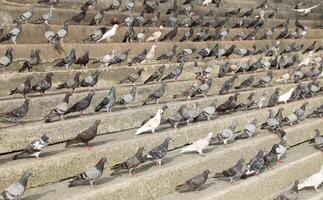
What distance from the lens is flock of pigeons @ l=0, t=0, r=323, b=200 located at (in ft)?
30.1

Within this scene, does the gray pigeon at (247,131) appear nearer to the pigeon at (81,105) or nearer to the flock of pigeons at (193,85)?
the flock of pigeons at (193,85)

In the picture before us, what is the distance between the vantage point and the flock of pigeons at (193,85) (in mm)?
9172

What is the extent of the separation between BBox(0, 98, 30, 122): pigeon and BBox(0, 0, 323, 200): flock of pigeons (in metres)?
0.02

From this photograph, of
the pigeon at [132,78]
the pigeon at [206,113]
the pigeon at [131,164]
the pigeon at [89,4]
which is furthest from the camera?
the pigeon at [89,4]

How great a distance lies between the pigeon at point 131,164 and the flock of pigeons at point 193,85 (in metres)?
0.02

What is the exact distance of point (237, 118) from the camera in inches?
489

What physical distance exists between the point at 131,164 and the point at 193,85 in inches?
205

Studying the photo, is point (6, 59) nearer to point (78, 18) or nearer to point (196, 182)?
point (78, 18)

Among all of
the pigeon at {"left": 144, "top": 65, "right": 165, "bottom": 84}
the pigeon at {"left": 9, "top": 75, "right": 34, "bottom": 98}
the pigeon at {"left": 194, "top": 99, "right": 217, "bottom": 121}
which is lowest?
the pigeon at {"left": 194, "top": 99, "right": 217, "bottom": 121}

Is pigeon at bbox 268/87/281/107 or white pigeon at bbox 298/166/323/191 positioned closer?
white pigeon at bbox 298/166/323/191

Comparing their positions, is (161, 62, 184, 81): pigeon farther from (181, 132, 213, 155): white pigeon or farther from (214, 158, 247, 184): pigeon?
(214, 158, 247, 184): pigeon

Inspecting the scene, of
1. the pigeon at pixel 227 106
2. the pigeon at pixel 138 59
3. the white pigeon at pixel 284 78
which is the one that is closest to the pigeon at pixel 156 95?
the pigeon at pixel 227 106

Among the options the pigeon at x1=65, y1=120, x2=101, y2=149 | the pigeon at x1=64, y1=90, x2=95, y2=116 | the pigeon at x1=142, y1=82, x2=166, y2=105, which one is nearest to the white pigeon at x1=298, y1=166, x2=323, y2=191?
the pigeon at x1=142, y1=82, x2=166, y2=105

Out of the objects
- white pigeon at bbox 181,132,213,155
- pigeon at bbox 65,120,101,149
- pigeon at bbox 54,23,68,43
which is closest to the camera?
pigeon at bbox 65,120,101,149
